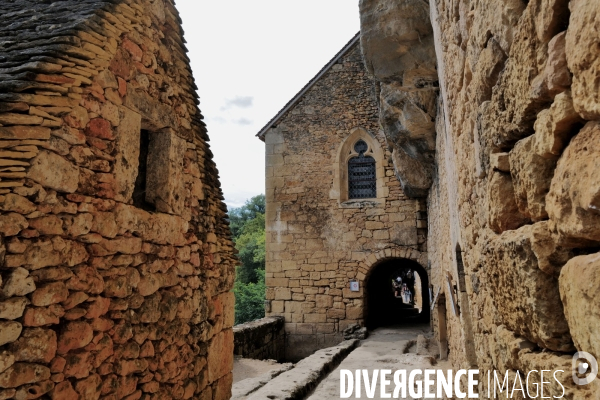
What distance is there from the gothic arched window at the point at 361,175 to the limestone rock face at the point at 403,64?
481 cm

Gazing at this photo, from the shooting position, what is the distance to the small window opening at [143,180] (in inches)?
154

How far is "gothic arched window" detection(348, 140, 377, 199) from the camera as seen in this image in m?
11.9

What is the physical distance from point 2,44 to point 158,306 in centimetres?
226

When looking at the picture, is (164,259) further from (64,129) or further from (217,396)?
(217,396)

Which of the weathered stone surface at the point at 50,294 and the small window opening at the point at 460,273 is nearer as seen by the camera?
the weathered stone surface at the point at 50,294

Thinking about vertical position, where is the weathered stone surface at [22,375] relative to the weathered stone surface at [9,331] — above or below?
below

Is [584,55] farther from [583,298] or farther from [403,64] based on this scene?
[403,64]

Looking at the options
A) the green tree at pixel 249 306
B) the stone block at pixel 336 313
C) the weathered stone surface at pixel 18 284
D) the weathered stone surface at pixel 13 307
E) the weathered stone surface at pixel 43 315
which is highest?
the weathered stone surface at pixel 18 284

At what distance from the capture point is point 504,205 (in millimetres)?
1561

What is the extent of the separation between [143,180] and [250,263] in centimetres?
2094

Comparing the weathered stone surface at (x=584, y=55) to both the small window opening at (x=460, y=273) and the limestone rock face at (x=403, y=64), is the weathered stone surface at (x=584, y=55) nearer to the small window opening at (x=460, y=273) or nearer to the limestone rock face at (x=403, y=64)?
the small window opening at (x=460, y=273)

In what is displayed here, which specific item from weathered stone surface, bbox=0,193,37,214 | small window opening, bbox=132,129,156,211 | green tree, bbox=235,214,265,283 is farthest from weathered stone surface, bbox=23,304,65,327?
green tree, bbox=235,214,265,283

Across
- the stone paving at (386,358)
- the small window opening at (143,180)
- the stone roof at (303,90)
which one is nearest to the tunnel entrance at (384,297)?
the stone paving at (386,358)

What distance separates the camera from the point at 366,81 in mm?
12016
